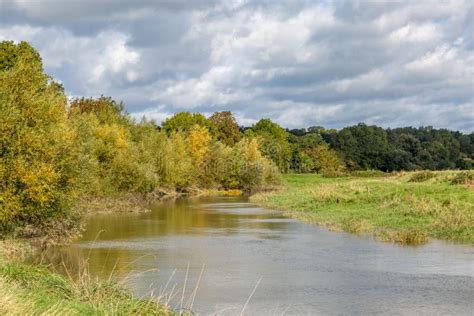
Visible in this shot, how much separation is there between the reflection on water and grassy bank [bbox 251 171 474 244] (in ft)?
6.15

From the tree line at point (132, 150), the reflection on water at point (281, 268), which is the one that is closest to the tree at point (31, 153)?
the tree line at point (132, 150)

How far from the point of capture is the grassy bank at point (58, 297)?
11597 mm

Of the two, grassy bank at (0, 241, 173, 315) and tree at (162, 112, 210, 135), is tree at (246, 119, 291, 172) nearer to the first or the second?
tree at (162, 112, 210, 135)

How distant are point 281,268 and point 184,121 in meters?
93.4

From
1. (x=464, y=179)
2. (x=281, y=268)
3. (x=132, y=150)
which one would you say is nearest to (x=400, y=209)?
(x=464, y=179)

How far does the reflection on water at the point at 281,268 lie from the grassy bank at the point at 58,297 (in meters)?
1.13

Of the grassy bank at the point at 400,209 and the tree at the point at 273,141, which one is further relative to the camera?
the tree at the point at 273,141

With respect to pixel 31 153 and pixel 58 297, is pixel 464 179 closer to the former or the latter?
pixel 31 153

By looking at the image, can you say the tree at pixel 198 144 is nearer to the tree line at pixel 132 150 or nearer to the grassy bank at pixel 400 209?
the tree line at pixel 132 150

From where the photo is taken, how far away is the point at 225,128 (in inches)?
4781

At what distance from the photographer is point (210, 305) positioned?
19.0 meters

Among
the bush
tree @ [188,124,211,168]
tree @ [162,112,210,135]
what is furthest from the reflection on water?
tree @ [162,112,210,135]

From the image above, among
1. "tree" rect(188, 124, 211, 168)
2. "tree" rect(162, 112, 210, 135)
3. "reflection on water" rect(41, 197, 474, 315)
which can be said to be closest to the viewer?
"reflection on water" rect(41, 197, 474, 315)

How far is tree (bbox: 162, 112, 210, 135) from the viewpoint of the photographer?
384 ft
